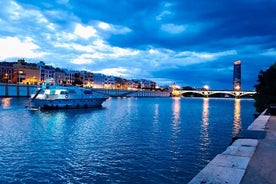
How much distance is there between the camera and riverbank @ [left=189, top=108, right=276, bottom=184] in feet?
25.4

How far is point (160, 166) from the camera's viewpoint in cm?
1612

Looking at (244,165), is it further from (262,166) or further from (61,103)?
(61,103)

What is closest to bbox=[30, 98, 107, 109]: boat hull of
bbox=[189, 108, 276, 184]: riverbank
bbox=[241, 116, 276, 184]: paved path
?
bbox=[189, 108, 276, 184]: riverbank

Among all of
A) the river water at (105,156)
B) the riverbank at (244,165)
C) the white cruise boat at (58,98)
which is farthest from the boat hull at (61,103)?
the riverbank at (244,165)

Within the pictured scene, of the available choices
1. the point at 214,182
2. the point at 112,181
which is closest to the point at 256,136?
the point at 112,181

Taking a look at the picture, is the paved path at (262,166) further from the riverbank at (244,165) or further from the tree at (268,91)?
the tree at (268,91)

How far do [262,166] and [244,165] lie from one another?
2.26 feet

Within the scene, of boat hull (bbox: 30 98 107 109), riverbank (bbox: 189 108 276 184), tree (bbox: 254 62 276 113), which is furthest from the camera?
boat hull (bbox: 30 98 107 109)

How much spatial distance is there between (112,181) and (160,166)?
352cm

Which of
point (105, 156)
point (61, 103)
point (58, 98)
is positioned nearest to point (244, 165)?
point (105, 156)

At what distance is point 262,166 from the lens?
9.30 m

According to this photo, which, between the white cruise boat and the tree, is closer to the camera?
the tree

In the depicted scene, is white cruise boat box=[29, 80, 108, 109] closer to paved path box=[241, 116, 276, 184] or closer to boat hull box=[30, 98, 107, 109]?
boat hull box=[30, 98, 107, 109]

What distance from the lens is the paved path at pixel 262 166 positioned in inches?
309
